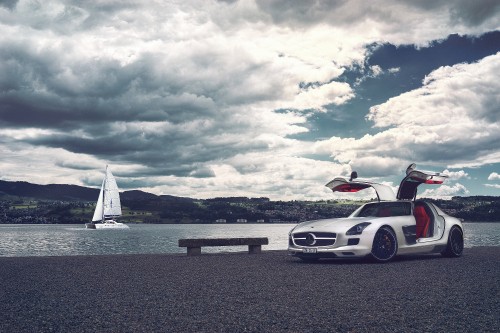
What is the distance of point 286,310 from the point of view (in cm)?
708

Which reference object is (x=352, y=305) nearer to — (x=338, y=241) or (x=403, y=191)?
(x=338, y=241)

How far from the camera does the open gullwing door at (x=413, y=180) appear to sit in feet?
50.4

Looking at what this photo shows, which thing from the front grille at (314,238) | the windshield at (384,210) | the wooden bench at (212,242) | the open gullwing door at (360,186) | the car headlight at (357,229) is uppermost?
the open gullwing door at (360,186)

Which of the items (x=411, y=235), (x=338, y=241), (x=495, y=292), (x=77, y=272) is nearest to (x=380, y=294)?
(x=495, y=292)

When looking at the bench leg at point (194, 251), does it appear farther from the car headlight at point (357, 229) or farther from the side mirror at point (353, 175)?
the car headlight at point (357, 229)

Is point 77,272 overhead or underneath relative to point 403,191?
underneath

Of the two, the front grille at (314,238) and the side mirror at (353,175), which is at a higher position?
the side mirror at (353,175)

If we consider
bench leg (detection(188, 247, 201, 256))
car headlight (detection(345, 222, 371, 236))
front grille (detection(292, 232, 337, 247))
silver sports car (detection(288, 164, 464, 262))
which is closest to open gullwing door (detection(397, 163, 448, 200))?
silver sports car (detection(288, 164, 464, 262))

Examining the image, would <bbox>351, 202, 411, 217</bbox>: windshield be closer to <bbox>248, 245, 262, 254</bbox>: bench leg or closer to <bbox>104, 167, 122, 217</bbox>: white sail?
<bbox>248, 245, 262, 254</bbox>: bench leg

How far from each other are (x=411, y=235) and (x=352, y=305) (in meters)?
8.03

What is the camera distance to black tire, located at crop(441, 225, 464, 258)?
15797 millimetres

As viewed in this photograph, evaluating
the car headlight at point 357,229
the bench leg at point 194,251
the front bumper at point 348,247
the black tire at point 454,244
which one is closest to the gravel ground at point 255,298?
the front bumper at point 348,247

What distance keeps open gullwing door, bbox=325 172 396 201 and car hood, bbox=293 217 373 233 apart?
1321 mm

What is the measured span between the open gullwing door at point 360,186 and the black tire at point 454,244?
87.7 inches
